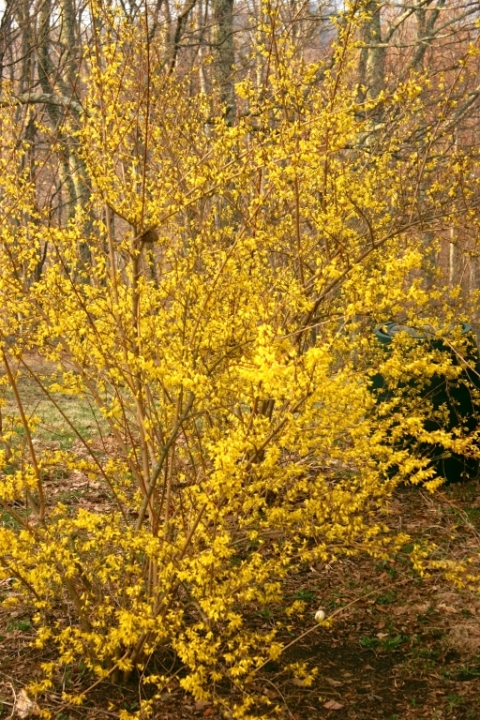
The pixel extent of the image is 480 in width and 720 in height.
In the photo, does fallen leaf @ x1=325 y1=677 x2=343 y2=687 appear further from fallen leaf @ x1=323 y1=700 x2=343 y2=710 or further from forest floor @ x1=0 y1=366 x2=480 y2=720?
fallen leaf @ x1=323 y1=700 x2=343 y2=710

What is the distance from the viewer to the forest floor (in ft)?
12.2

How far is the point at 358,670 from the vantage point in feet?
13.6

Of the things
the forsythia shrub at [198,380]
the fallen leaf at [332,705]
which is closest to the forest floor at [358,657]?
the fallen leaf at [332,705]

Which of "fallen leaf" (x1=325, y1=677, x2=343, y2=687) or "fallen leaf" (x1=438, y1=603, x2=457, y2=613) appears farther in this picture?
"fallen leaf" (x1=438, y1=603, x2=457, y2=613)

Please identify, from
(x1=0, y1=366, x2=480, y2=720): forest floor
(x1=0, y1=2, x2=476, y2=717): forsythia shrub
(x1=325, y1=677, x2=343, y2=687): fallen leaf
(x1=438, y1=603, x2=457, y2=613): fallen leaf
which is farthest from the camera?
(x1=438, y1=603, x2=457, y2=613): fallen leaf

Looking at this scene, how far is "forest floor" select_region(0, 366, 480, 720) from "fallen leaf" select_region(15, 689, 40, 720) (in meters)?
0.04

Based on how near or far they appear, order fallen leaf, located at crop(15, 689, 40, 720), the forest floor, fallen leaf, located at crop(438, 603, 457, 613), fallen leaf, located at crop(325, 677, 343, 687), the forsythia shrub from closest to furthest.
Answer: the forsythia shrub < fallen leaf, located at crop(15, 689, 40, 720) < the forest floor < fallen leaf, located at crop(325, 677, 343, 687) < fallen leaf, located at crop(438, 603, 457, 613)

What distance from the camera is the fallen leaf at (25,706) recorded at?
3545 mm

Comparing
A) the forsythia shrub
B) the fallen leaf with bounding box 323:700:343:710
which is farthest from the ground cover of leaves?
the forsythia shrub

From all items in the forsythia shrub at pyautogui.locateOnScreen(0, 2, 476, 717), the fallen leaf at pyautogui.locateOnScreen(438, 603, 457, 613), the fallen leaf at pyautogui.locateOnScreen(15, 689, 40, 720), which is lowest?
the fallen leaf at pyautogui.locateOnScreen(438, 603, 457, 613)

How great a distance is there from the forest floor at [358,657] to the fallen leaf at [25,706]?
0.04m

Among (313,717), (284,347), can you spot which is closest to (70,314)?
(284,347)

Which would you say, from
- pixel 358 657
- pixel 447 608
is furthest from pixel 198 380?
pixel 447 608

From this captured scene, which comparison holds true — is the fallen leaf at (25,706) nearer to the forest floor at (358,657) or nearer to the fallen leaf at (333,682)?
the forest floor at (358,657)
